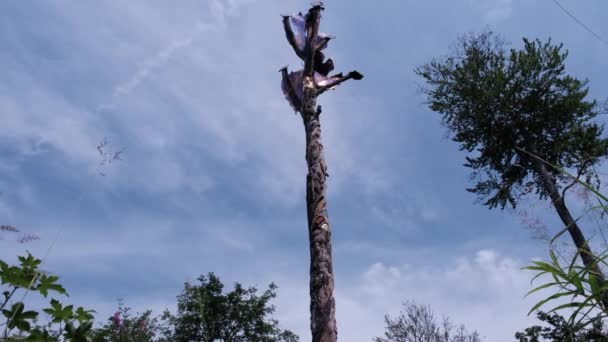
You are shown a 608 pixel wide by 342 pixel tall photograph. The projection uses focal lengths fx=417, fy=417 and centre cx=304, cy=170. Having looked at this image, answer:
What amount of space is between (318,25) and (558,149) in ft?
42.6

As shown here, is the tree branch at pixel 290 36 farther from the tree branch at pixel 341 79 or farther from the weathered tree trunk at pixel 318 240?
the weathered tree trunk at pixel 318 240

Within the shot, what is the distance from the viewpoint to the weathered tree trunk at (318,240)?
9.57ft

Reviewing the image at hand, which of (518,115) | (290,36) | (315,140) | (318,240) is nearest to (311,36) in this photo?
(290,36)

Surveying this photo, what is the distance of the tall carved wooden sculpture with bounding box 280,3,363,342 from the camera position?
117 inches

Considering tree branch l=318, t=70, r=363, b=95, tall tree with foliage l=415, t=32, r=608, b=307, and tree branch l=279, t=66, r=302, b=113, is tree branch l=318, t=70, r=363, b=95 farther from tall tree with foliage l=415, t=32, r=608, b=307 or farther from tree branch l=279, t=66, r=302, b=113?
tall tree with foliage l=415, t=32, r=608, b=307

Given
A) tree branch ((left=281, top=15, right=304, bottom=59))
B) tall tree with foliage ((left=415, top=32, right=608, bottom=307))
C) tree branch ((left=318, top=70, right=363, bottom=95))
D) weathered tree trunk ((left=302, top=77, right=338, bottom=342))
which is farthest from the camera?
tall tree with foliage ((left=415, top=32, right=608, bottom=307))

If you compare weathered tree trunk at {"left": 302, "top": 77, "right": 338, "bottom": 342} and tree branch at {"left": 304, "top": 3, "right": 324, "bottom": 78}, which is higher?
tree branch at {"left": 304, "top": 3, "right": 324, "bottom": 78}

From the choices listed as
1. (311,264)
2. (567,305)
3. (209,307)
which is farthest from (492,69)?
(209,307)

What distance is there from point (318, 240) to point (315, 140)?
41.6 inches

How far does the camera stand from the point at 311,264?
316 cm

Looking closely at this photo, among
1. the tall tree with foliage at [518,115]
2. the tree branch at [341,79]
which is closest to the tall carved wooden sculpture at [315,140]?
the tree branch at [341,79]

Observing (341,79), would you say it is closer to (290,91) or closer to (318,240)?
(290,91)

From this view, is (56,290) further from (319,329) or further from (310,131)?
(310,131)

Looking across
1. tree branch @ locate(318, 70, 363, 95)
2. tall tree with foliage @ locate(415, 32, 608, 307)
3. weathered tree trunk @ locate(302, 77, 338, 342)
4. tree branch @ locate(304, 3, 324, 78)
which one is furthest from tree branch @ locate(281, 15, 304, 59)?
tall tree with foliage @ locate(415, 32, 608, 307)
